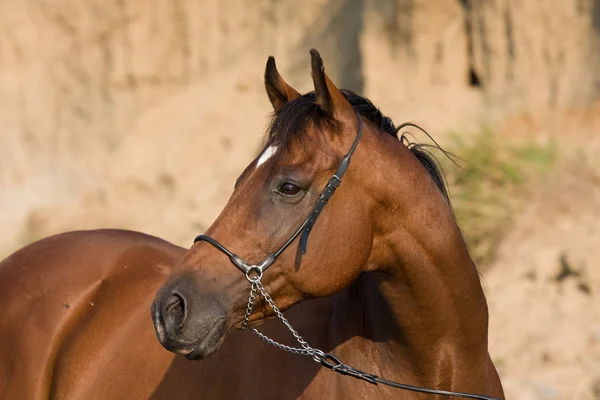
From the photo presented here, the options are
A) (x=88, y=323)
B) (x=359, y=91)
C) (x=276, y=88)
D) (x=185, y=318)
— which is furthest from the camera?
(x=359, y=91)

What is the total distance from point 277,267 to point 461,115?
712 cm

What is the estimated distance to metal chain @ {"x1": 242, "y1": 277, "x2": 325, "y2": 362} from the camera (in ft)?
10.5

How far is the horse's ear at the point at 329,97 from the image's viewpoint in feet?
10.5

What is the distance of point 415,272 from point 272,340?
64 centimetres

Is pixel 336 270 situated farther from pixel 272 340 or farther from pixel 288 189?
pixel 272 340

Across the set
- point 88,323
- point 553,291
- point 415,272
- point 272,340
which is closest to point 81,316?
point 88,323

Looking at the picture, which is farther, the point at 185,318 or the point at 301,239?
the point at 301,239

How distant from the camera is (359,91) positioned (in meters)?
11.2

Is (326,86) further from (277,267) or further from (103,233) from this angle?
Answer: (103,233)

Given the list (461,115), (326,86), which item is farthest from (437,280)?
(461,115)

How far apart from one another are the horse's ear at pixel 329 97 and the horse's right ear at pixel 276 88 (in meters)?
0.28

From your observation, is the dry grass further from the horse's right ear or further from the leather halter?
the leather halter

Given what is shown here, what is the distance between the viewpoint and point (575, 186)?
330 inches

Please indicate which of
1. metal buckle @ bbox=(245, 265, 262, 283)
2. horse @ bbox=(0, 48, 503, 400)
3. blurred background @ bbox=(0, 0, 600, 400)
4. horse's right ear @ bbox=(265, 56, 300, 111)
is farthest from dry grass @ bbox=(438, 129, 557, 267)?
metal buckle @ bbox=(245, 265, 262, 283)
